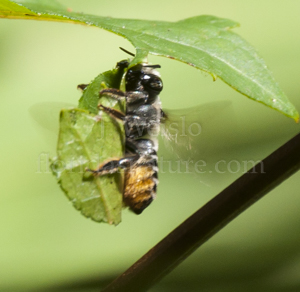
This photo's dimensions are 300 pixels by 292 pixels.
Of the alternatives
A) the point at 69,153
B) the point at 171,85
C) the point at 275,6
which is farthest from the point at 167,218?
the point at 275,6

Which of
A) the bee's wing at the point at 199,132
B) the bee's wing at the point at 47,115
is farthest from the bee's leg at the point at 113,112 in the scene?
the bee's wing at the point at 199,132

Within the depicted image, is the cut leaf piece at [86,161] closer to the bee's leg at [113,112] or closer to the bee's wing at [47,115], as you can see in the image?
the bee's leg at [113,112]

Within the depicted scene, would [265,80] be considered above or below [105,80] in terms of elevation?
below

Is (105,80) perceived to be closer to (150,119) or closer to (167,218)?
(150,119)

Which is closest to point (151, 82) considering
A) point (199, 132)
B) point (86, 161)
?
point (199, 132)

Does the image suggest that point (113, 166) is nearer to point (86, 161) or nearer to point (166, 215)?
point (86, 161)

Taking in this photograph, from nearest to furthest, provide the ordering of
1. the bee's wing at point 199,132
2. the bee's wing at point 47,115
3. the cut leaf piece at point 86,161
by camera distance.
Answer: the cut leaf piece at point 86,161 < the bee's wing at point 47,115 < the bee's wing at point 199,132
